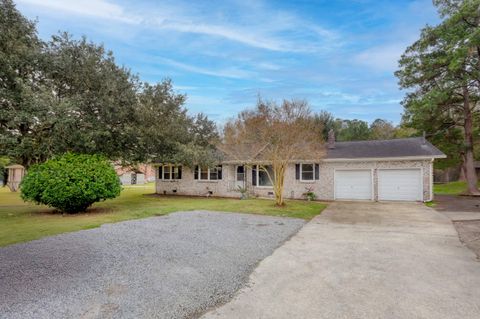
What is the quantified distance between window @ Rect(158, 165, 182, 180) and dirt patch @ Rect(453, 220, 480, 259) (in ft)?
58.1

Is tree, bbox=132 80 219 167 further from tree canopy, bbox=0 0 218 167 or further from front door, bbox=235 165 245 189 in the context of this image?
front door, bbox=235 165 245 189

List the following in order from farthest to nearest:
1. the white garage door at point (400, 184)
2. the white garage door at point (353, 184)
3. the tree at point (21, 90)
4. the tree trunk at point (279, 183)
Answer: the white garage door at point (353, 184), the white garage door at point (400, 184), the tree trunk at point (279, 183), the tree at point (21, 90)

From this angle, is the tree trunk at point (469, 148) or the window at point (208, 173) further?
the window at point (208, 173)

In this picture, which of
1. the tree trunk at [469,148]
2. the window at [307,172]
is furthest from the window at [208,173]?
the tree trunk at [469,148]

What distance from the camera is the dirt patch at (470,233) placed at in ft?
22.0

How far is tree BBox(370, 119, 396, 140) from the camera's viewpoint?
37.5m

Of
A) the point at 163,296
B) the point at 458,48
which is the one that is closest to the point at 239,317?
the point at 163,296

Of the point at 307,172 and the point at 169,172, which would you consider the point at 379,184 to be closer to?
the point at 307,172

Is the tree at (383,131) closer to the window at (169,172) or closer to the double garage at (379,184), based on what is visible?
the double garage at (379,184)

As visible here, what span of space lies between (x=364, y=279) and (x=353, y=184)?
13.9 m

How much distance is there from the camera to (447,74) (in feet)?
63.2

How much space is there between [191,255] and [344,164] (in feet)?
46.5

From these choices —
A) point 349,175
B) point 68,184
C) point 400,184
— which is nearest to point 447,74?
point 400,184

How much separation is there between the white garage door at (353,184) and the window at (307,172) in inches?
60.8
